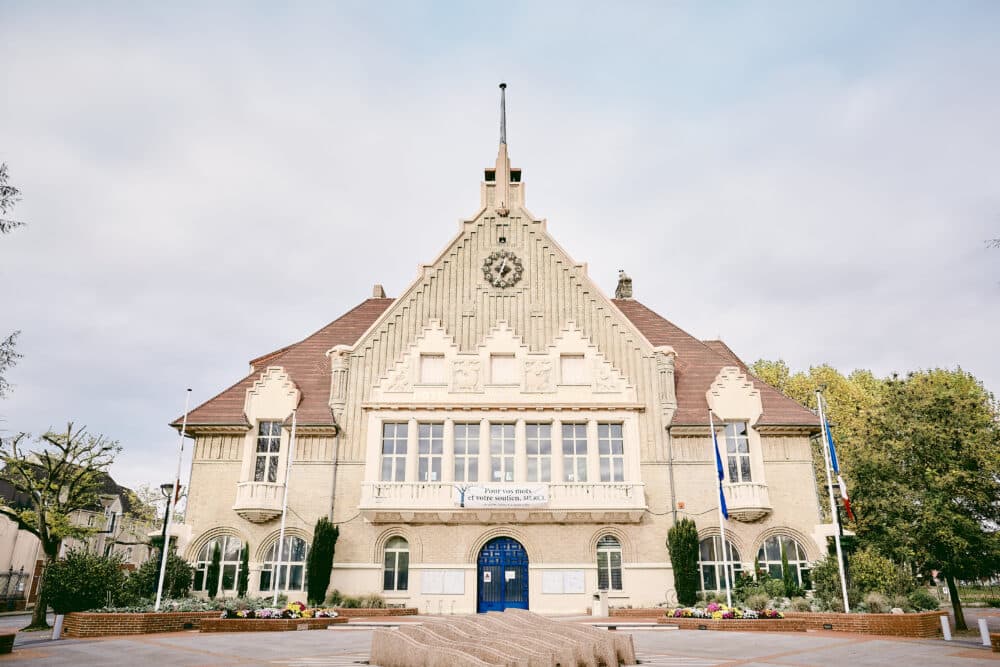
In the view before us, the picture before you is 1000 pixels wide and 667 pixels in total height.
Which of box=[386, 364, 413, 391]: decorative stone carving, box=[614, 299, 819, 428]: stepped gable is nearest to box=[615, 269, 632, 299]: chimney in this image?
box=[614, 299, 819, 428]: stepped gable

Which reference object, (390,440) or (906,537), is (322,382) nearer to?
(390,440)

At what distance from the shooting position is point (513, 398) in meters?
31.5

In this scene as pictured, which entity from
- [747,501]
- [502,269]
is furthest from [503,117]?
[747,501]

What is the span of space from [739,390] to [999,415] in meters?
16.3

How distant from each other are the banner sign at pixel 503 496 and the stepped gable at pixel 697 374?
7.58 meters

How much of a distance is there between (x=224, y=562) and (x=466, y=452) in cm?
1189

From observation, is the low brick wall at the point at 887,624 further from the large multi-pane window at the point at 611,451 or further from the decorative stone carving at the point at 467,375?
the decorative stone carving at the point at 467,375

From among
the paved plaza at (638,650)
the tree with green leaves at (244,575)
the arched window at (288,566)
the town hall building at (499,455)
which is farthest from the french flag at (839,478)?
the tree with green leaves at (244,575)

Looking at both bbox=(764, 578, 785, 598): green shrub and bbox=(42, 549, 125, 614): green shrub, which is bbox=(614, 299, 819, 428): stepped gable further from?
bbox=(42, 549, 125, 614): green shrub

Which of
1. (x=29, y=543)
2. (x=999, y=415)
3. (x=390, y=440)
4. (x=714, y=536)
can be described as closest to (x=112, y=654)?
(x=390, y=440)

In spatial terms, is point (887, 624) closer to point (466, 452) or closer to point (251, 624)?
point (466, 452)

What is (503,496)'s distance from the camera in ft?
95.0

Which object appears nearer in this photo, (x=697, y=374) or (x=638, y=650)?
(x=638, y=650)

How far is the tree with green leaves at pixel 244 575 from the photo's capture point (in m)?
28.7
